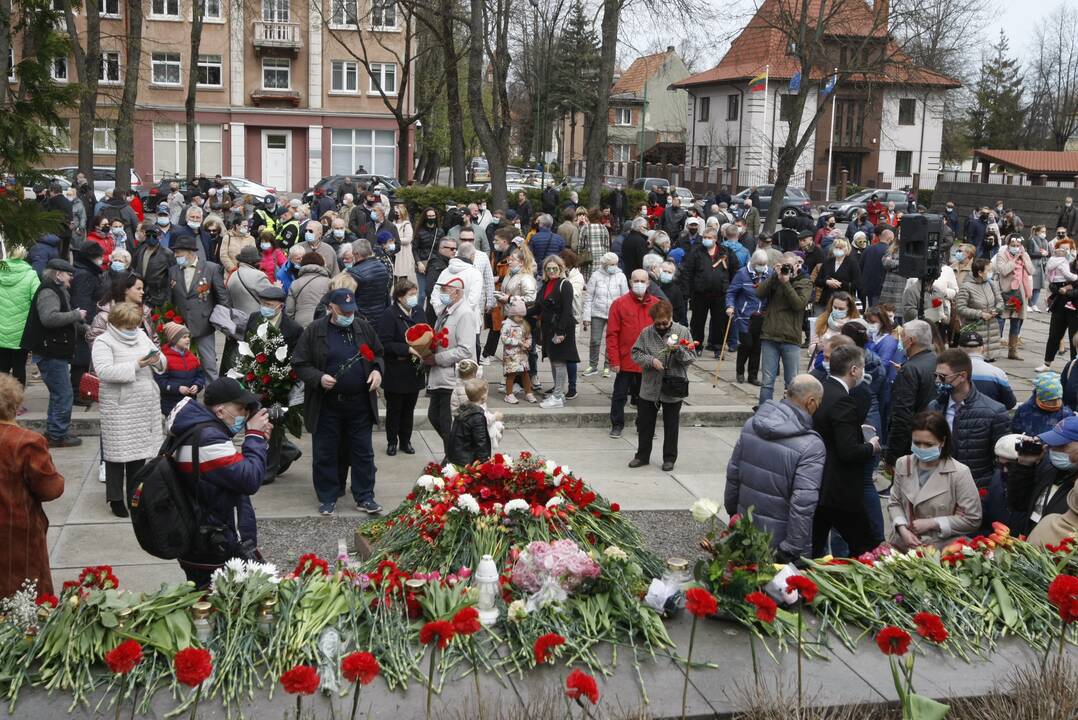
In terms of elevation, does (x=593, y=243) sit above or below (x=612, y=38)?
below

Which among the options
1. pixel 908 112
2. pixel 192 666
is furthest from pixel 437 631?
pixel 908 112

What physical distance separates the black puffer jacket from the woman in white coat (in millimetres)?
2472

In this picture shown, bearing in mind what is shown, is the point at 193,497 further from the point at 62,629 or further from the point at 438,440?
the point at 438,440

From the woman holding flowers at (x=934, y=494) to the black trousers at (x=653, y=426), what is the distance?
157 inches

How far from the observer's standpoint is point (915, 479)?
7.20 metres

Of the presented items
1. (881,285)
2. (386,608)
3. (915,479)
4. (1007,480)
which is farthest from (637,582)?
(881,285)

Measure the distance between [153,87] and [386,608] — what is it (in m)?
54.8

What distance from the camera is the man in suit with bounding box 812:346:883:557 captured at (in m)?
7.36

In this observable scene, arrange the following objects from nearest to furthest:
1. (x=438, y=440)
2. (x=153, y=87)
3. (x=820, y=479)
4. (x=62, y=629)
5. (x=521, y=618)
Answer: (x=62, y=629)
(x=521, y=618)
(x=820, y=479)
(x=438, y=440)
(x=153, y=87)

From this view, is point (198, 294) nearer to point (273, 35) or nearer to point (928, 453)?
point (928, 453)

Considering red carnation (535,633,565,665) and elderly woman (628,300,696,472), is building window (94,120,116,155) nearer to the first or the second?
elderly woman (628,300,696,472)

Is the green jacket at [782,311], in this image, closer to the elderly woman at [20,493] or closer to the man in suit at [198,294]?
the man in suit at [198,294]

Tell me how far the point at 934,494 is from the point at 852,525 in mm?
597

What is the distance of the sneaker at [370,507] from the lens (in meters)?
9.48
